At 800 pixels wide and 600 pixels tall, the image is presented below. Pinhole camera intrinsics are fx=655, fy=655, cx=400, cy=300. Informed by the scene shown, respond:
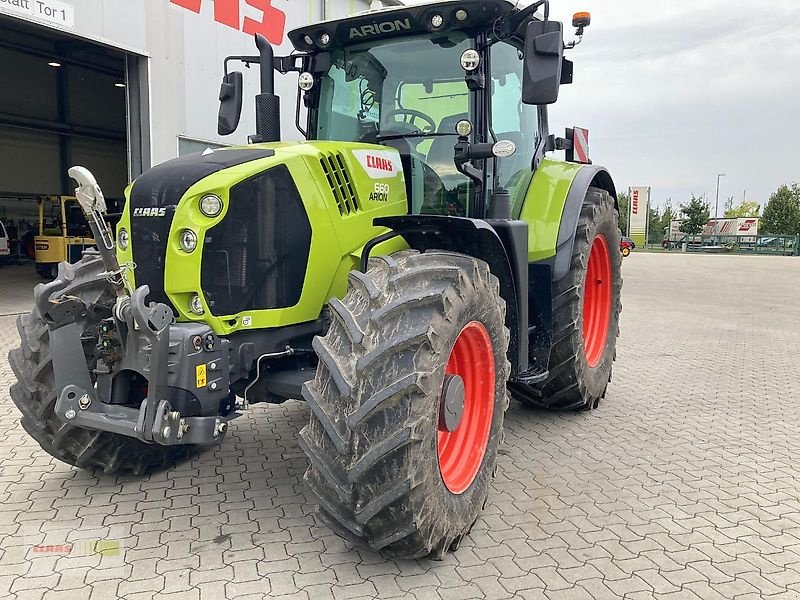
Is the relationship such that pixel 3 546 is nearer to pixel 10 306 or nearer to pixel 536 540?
pixel 536 540

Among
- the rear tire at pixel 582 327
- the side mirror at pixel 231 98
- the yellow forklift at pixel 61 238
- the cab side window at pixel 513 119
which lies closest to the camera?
the cab side window at pixel 513 119

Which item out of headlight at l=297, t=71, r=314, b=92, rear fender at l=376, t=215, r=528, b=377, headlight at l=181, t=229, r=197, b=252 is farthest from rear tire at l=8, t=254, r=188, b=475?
headlight at l=297, t=71, r=314, b=92

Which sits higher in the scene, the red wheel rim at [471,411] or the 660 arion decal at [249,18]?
the 660 arion decal at [249,18]

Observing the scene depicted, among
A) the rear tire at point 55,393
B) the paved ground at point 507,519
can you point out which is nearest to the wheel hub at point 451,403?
the paved ground at point 507,519

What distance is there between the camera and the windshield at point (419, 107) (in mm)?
3801

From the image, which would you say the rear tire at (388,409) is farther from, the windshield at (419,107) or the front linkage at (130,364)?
the windshield at (419,107)

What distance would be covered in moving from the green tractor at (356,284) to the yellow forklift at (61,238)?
11.3 meters

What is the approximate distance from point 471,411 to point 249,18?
33.2 ft

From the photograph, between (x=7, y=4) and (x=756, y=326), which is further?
(x=756, y=326)

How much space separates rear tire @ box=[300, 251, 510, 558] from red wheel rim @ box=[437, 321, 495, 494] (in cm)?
29

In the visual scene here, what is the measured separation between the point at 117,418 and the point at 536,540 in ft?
6.68

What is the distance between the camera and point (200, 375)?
2814 mm

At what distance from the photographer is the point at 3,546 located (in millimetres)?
3045

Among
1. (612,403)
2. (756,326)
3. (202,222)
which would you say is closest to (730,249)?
(756,326)
